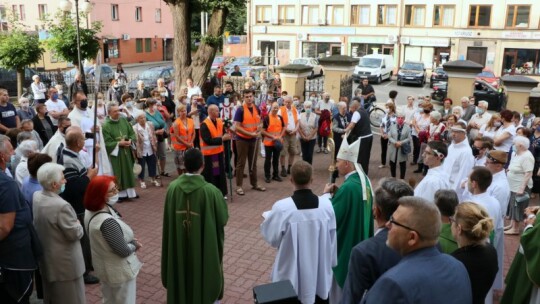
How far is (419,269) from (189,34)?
14.8m

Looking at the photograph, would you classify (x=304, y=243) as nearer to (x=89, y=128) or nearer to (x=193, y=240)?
(x=193, y=240)

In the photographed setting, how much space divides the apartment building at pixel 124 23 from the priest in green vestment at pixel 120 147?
33534mm

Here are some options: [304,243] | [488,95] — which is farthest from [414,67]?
[304,243]

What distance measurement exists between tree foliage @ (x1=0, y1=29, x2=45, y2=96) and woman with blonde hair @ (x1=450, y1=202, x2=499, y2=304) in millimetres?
20345

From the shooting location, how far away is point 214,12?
15992 millimetres

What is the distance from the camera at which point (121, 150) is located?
875 centimetres

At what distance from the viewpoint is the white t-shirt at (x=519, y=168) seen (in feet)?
24.1

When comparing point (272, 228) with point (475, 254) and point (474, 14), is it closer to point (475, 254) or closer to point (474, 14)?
point (475, 254)

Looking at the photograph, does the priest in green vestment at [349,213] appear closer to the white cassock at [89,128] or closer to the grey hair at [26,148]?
the grey hair at [26,148]

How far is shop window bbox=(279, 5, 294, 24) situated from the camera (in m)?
43.5

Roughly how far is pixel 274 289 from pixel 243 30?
55.1 meters

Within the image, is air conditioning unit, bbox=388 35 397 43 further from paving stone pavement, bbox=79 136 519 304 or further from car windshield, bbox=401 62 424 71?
paving stone pavement, bbox=79 136 519 304

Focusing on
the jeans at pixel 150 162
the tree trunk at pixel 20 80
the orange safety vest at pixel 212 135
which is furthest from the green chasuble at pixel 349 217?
the tree trunk at pixel 20 80

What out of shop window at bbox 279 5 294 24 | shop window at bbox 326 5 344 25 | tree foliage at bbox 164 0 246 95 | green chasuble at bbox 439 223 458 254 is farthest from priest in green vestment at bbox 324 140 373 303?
shop window at bbox 279 5 294 24
